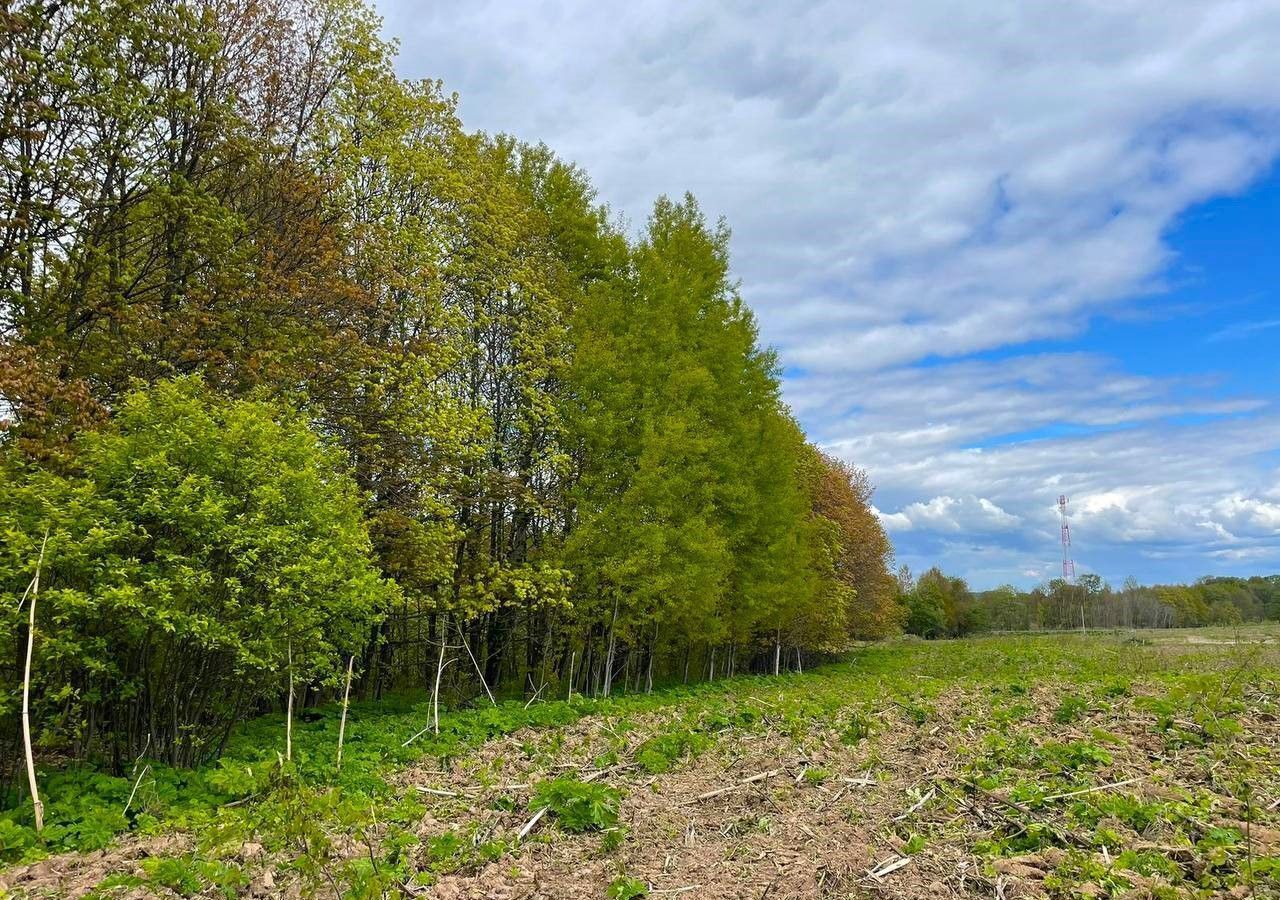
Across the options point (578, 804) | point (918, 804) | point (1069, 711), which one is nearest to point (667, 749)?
point (578, 804)

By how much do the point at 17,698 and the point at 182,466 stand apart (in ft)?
8.77

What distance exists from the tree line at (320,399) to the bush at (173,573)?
0.05 metres

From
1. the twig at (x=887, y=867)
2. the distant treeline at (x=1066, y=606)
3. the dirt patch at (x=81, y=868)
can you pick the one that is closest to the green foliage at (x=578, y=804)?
the twig at (x=887, y=867)

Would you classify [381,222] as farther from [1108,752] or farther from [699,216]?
[1108,752]

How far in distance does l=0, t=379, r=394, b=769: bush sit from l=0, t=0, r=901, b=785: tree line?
0.05m

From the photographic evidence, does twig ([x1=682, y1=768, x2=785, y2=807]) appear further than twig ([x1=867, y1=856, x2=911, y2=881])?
Yes

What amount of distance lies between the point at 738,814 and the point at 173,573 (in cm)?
622

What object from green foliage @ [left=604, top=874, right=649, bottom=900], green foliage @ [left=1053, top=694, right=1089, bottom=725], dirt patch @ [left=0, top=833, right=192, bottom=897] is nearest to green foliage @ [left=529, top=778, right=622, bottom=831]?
green foliage @ [left=604, top=874, right=649, bottom=900]

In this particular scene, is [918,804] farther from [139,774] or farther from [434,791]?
[139,774]

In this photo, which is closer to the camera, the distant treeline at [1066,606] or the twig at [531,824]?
the twig at [531,824]

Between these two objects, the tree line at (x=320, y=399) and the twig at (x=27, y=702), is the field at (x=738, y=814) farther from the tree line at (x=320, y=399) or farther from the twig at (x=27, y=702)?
the tree line at (x=320, y=399)

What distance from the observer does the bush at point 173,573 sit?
25.2 ft

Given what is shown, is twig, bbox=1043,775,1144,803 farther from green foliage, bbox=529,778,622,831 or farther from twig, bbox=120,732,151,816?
twig, bbox=120,732,151,816

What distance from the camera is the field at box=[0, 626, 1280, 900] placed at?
4465 millimetres
